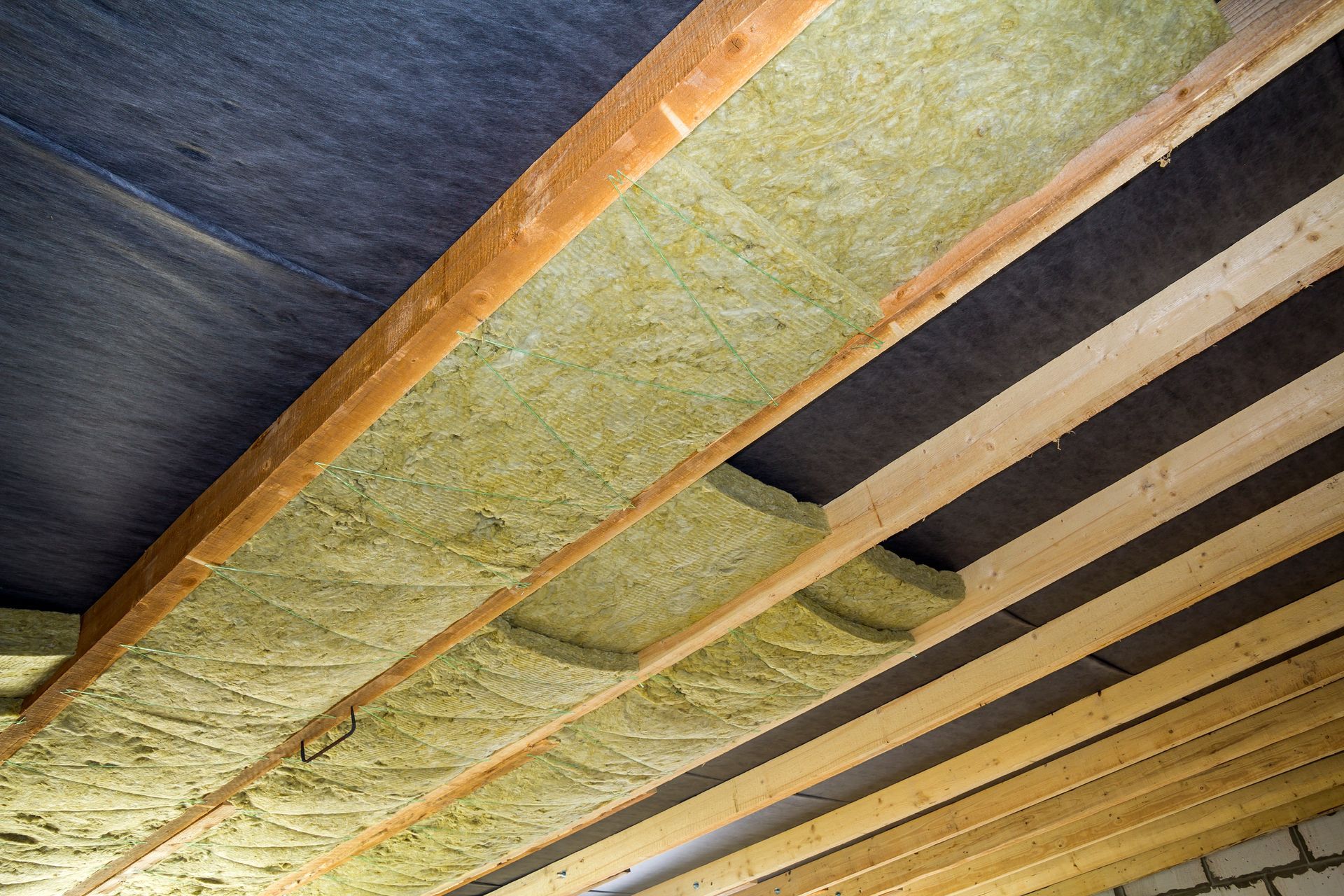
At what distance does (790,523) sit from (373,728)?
146 centimetres

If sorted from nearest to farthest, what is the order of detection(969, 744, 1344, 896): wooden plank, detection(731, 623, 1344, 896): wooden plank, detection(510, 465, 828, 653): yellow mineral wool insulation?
detection(510, 465, 828, 653): yellow mineral wool insulation
detection(731, 623, 1344, 896): wooden plank
detection(969, 744, 1344, 896): wooden plank

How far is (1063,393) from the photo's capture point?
212 cm

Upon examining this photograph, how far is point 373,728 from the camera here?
288cm

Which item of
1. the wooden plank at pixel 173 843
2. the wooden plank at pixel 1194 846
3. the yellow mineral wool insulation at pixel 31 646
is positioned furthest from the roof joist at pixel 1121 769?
the yellow mineral wool insulation at pixel 31 646

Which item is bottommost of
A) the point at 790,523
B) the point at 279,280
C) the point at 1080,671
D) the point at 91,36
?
the point at 1080,671

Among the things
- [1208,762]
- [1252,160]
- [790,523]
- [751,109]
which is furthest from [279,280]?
[1208,762]

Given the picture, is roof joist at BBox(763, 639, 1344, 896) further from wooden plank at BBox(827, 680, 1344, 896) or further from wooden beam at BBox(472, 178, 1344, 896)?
wooden beam at BBox(472, 178, 1344, 896)

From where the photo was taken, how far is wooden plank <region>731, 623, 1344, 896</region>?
3438 mm

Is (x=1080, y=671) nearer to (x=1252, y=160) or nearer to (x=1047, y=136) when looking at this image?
(x=1252, y=160)

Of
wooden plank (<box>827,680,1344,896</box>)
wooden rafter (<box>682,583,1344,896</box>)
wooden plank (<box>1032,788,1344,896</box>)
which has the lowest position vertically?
wooden plank (<box>1032,788,1344,896</box>)

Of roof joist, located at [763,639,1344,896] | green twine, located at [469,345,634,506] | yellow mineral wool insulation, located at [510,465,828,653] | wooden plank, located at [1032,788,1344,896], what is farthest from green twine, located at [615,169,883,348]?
wooden plank, located at [1032,788,1344,896]

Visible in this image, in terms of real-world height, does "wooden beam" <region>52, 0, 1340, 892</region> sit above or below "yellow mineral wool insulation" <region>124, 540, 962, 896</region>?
above

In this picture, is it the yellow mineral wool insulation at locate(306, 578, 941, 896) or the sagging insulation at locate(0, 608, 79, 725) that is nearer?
the sagging insulation at locate(0, 608, 79, 725)

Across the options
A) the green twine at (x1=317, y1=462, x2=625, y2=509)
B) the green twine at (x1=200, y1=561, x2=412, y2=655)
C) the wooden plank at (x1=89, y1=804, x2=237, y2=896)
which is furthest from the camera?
the wooden plank at (x1=89, y1=804, x2=237, y2=896)
